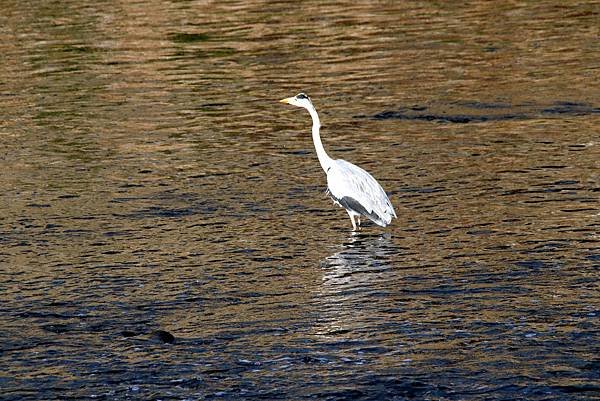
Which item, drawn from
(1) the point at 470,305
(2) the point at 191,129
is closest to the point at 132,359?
(1) the point at 470,305

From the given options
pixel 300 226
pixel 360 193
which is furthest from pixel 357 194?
pixel 300 226

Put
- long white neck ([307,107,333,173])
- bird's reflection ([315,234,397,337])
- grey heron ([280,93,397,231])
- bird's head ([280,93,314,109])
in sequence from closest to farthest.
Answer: bird's reflection ([315,234,397,337])
grey heron ([280,93,397,231])
long white neck ([307,107,333,173])
bird's head ([280,93,314,109])

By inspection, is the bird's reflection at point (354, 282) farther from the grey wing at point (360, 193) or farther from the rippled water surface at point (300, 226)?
the grey wing at point (360, 193)

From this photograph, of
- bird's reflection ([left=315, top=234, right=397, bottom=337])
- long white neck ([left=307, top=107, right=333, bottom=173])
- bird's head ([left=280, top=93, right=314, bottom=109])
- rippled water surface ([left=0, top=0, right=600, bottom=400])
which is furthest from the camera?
bird's head ([left=280, top=93, right=314, bottom=109])

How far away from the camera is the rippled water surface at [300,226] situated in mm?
10656

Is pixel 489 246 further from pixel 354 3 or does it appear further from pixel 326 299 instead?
pixel 354 3

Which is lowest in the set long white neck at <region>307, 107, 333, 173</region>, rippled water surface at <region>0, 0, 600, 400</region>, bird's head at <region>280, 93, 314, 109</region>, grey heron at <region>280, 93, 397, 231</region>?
rippled water surface at <region>0, 0, 600, 400</region>

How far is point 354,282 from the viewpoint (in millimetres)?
12945

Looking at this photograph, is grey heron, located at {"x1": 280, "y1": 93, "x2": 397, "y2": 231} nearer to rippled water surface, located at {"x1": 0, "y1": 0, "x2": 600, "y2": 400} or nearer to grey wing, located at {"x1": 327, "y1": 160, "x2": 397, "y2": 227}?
grey wing, located at {"x1": 327, "y1": 160, "x2": 397, "y2": 227}

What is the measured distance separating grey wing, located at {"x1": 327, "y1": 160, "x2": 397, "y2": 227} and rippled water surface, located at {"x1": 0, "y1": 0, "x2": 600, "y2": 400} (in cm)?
29

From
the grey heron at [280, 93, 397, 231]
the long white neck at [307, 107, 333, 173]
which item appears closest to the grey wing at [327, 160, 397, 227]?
the grey heron at [280, 93, 397, 231]

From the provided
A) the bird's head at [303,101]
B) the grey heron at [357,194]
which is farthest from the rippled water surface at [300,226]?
the bird's head at [303,101]

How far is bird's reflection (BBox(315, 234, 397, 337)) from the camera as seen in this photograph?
11.8 m

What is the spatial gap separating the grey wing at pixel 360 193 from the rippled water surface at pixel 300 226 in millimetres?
293
